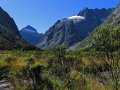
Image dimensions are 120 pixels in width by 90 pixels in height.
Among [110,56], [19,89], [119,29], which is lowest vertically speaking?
[19,89]

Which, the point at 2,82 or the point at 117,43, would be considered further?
the point at 2,82

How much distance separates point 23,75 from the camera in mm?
16016

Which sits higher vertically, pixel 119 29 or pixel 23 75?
pixel 119 29

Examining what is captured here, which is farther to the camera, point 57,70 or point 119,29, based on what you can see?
point 57,70

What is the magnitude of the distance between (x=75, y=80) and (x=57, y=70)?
1.30 meters

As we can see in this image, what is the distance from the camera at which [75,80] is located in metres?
14.5

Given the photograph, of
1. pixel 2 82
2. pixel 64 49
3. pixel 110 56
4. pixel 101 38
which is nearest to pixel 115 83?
pixel 110 56

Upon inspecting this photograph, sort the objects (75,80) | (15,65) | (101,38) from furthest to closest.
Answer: (15,65) → (75,80) → (101,38)

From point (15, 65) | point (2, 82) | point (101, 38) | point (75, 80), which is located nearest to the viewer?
point (101, 38)

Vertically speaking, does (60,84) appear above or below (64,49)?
below

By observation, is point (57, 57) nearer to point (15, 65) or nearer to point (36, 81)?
point (36, 81)

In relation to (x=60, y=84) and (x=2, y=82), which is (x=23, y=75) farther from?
(x=2, y=82)

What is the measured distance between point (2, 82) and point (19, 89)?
5.72m

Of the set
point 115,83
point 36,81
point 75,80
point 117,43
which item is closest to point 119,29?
point 117,43
